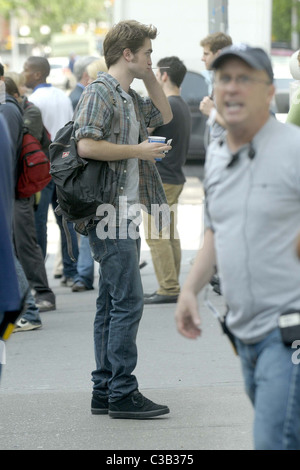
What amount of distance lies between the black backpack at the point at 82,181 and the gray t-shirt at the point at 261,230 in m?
1.86

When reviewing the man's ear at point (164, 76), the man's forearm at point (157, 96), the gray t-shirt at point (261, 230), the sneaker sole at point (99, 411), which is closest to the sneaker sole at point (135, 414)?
the sneaker sole at point (99, 411)

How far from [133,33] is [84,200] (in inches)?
36.8

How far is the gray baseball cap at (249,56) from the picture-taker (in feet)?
10.8

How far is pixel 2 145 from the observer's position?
11.8 ft

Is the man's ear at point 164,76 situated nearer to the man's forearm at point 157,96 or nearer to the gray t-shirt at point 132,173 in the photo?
the man's forearm at point 157,96

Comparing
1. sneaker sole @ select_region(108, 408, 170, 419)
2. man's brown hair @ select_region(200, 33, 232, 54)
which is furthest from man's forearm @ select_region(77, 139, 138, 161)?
man's brown hair @ select_region(200, 33, 232, 54)

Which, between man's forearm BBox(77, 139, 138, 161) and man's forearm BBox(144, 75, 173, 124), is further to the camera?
man's forearm BBox(144, 75, 173, 124)

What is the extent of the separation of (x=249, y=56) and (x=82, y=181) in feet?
6.74

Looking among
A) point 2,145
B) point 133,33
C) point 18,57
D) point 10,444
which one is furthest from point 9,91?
point 18,57

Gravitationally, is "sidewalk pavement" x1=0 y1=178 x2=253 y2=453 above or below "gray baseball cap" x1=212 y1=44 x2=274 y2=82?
below

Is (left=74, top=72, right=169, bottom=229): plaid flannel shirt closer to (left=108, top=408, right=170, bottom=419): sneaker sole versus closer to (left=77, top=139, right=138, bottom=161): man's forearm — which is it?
(left=77, top=139, right=138, bottom=161): man's forearm

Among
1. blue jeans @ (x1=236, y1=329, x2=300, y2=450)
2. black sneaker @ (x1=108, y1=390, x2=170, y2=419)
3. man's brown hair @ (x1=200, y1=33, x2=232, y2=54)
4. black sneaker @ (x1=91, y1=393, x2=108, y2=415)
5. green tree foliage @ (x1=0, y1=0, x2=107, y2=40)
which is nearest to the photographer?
blue jeans @ (x1=236, y1=329, x2=300, y2=450)

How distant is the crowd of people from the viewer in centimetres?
326

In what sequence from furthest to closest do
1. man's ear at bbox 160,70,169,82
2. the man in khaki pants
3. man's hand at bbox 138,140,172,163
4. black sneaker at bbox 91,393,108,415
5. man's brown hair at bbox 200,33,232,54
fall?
man's ear at bbox 160,70,169,82
the man in khaki pants
man's brown hair at bbox 200,33,232,54
black sneaker at bbox 91,393,108,415
man's hand at bbox 138,140,172,163
